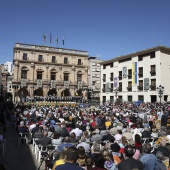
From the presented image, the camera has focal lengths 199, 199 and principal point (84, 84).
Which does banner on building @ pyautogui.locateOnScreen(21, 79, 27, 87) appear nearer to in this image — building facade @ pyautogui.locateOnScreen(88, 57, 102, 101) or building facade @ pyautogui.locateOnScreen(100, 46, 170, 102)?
building facade @ pyautogui.locateOnScreen(100, 46, 170, 102)

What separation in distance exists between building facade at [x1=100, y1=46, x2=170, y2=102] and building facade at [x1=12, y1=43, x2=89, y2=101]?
6.93 meters

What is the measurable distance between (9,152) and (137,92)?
31.7 metres

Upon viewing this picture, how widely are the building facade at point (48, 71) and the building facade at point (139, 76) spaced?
22.7 ft

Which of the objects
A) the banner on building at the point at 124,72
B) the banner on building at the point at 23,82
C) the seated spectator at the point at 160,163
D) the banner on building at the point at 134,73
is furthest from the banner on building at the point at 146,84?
the seated spectator at the point at 160,163

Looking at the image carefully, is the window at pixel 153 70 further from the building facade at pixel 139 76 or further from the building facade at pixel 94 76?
the building facade at pixel 94 76

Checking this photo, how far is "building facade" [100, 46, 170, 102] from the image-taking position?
3406 centimetres

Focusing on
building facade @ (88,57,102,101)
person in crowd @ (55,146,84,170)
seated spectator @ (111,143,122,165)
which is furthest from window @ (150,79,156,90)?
person in crowd @ (55,146,84,170)

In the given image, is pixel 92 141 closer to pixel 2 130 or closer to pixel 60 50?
pixel 2 130

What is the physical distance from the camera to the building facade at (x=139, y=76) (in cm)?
3406

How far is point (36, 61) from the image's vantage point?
4553 cm

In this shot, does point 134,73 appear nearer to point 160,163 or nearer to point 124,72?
point 124,72

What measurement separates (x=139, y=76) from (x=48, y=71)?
69.0 ft

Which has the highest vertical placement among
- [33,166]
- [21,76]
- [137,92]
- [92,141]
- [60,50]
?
[60,50]

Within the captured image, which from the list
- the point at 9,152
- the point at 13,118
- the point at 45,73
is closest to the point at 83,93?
the point at 45,73
